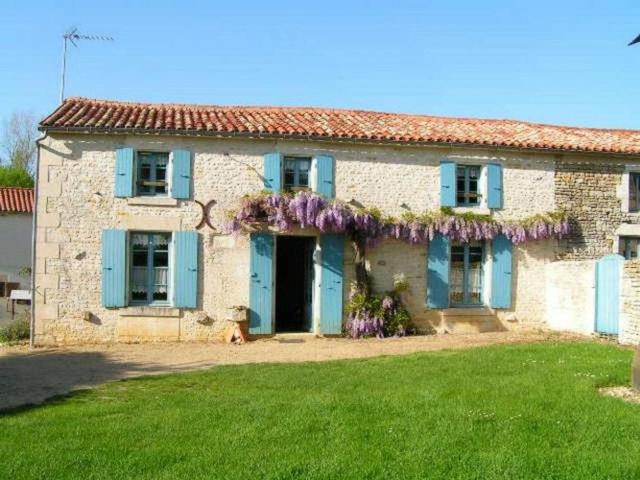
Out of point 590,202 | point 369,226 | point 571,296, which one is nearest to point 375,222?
point 369,226

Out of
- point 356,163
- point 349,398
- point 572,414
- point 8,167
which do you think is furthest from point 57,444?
point 8,167

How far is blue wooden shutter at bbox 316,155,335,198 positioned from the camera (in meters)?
12.5

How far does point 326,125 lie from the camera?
1323cm

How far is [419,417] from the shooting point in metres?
5.61

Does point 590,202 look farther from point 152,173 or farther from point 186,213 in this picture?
point 152,173

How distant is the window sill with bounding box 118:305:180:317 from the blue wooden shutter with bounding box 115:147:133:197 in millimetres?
2045

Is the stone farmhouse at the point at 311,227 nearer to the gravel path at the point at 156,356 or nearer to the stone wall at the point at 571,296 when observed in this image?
the stone wall at the point at 571,296

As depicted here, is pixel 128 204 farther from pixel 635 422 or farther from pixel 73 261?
pixel 635 422

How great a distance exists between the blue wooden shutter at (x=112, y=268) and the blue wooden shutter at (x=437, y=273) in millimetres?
5674

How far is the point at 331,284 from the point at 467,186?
338 cm

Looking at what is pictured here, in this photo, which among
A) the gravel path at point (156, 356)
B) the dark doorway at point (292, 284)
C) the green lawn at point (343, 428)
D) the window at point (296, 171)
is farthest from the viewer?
the dark doorway at point (292, 284)

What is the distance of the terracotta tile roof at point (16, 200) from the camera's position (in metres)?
20.6

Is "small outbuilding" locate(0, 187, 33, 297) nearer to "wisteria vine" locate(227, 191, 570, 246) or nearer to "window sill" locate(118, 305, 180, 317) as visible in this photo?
"window sill" locate(118, 305, 180, 317)

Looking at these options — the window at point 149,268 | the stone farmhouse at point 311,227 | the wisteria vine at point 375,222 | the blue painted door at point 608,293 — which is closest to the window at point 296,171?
the stone farmhouse at point 311,227
